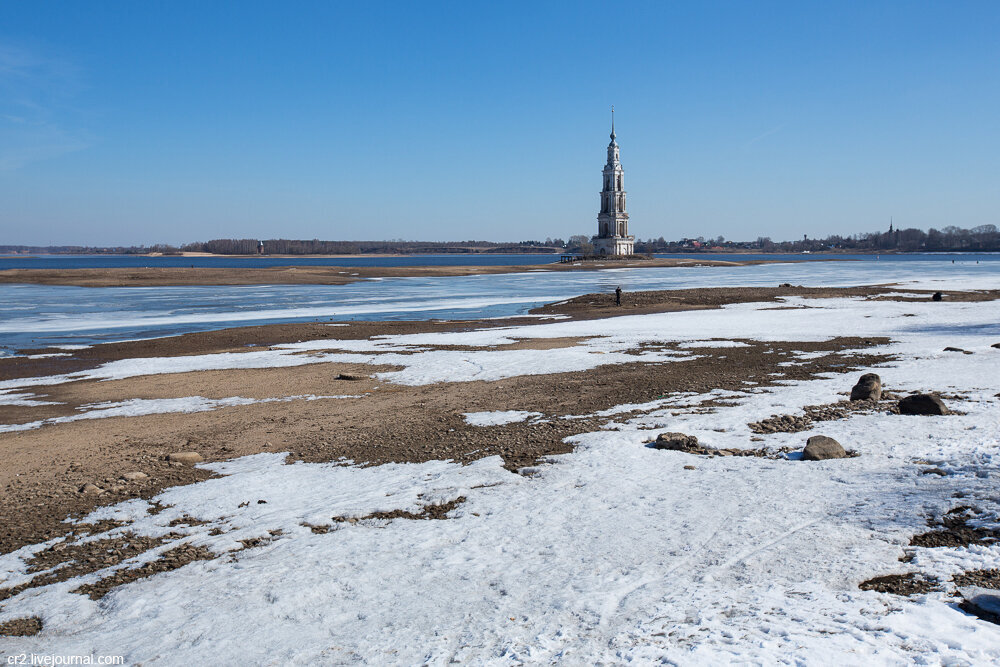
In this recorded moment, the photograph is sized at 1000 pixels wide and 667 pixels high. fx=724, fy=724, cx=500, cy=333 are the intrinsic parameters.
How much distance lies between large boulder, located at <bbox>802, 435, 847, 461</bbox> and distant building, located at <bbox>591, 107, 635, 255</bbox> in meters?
132

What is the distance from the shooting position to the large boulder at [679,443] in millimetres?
10359

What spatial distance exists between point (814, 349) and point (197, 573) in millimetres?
17779

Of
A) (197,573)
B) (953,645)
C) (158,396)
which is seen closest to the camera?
(953,645)

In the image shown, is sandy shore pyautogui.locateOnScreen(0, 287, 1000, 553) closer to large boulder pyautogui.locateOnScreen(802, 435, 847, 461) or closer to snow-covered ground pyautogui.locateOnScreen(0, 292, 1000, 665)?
snow-covered ground pyautogui.locateOnScreen(0, 292, 1000, 665)

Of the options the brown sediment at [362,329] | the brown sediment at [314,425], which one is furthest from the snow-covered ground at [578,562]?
the brown sediment at [362,329]

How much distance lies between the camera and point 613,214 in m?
141

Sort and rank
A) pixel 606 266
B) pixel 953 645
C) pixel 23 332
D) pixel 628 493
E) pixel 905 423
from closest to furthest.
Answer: pixel 953 645, pixel 628 493, pixel 905 423, pixel 23 332, pixel 606 266

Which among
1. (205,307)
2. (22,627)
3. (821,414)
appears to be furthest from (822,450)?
(205,307)

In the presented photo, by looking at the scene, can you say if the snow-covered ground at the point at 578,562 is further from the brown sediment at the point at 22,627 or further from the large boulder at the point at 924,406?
the large boulder at the point at 924,406

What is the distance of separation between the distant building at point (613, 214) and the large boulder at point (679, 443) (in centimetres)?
13107

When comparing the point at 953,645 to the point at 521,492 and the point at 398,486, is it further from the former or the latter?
the point at 398,486

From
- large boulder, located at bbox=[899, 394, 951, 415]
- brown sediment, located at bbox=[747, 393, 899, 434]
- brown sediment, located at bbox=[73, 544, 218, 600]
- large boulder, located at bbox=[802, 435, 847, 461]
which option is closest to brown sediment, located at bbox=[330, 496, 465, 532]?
brown sediment, located at bbox=[73, 544, 218, 600]

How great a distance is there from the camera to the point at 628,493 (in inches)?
341

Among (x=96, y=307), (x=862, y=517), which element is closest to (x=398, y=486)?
(x=862, y=517)
